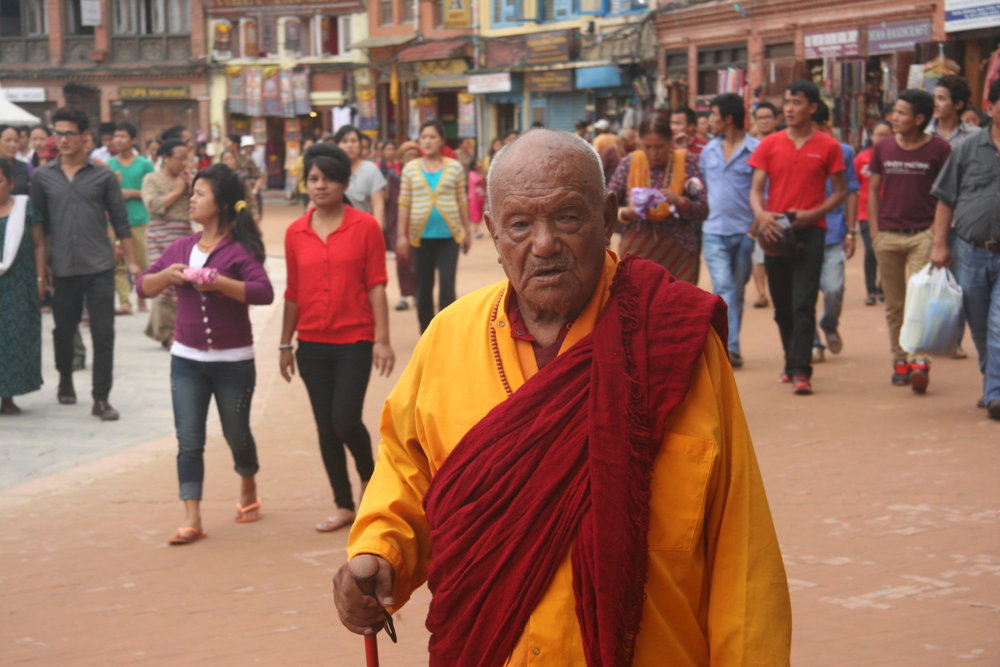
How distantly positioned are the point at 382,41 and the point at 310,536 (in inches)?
1622

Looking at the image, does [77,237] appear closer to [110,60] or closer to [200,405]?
[200,405]

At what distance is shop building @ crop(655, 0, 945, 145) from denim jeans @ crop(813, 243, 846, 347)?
12.7m

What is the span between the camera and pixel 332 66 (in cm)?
4997

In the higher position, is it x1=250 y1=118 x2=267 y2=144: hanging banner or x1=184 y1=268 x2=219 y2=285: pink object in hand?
x1=250 y1=118 x2=267 y2=144: hanging banner

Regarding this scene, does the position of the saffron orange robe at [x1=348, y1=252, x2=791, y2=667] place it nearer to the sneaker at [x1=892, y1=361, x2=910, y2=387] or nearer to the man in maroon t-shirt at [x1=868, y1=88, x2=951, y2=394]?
the man in maroon t-shirt at [x1=868, y1=88, x2=951, y2=394]

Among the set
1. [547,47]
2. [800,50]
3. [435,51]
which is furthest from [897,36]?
[435,51]

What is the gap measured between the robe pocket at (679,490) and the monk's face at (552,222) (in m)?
0.39

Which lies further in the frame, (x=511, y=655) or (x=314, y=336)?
(x=314, y=336)

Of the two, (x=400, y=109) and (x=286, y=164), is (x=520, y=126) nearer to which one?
(x=400, y=109)

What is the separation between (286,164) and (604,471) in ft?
162

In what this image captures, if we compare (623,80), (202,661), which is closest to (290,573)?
(202,661)

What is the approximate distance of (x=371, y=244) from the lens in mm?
6727

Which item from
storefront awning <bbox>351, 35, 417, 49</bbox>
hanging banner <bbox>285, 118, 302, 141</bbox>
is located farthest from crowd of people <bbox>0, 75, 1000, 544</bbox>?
hanging banner <bbox>285, 118, 302, 141</bbox>

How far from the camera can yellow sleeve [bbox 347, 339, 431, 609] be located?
2.86 meters
